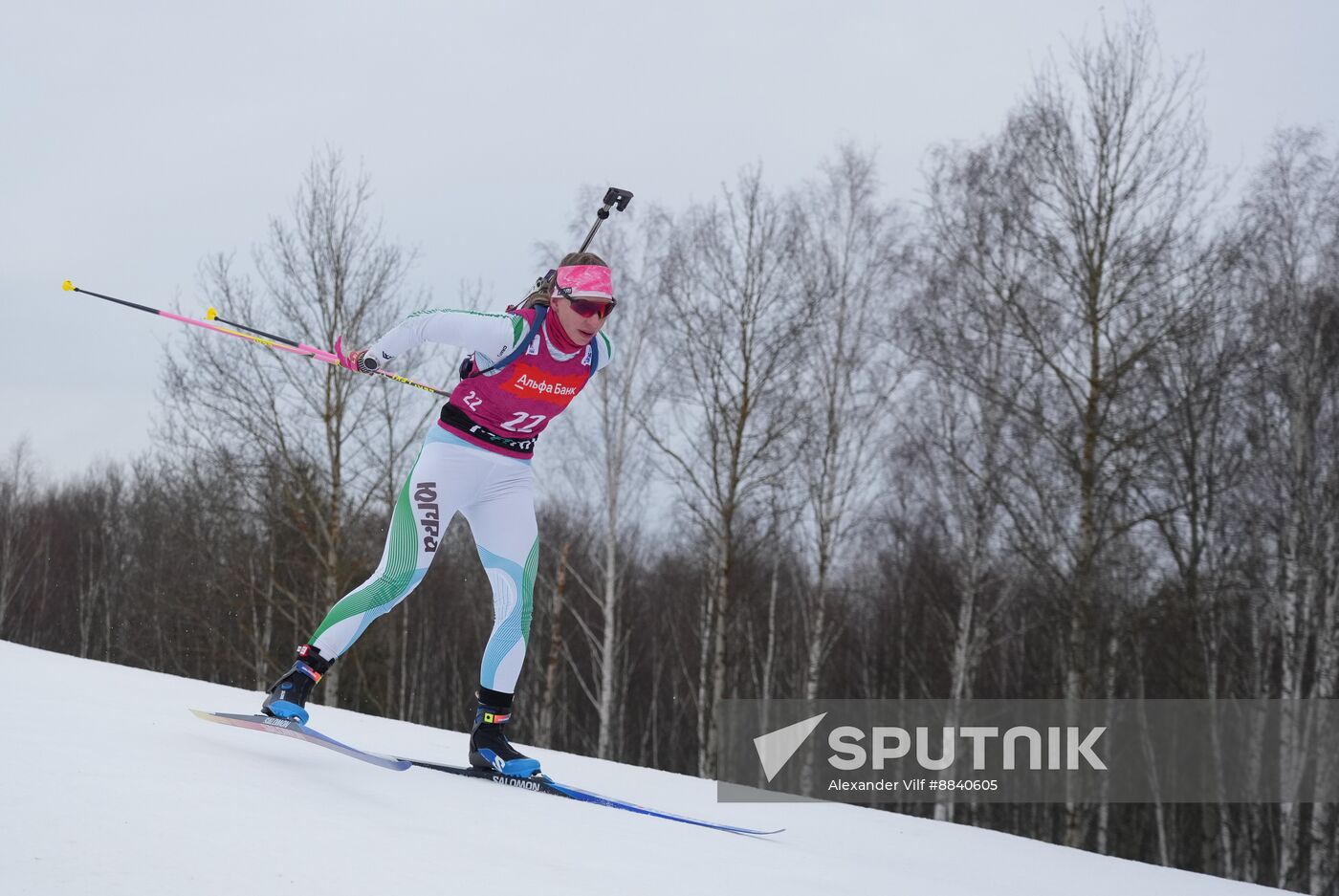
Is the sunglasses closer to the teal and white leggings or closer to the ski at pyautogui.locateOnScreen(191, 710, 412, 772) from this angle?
the teal and white leggings

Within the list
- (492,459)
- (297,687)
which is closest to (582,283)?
(492,459)

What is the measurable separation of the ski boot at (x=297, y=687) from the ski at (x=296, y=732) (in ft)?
0.19

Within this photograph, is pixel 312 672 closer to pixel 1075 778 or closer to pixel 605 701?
pixel 1075 778

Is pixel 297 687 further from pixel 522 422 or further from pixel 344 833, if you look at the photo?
pixel 344 833

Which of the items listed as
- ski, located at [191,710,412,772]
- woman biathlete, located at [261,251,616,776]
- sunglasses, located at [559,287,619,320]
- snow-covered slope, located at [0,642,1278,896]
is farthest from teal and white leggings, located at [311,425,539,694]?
sunglasses, located at [559,287,619,320]

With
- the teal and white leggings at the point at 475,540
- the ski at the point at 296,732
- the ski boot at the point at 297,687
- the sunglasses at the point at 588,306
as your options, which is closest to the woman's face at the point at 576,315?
the sunglasses at the point at 588,306

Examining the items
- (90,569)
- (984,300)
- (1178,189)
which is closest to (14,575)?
(90,569)

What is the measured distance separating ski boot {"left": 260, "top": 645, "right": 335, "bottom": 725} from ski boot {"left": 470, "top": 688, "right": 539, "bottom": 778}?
697mm

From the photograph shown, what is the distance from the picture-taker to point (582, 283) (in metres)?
3.99

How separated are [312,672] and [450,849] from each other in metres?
1.64

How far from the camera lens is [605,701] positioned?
1730 cm

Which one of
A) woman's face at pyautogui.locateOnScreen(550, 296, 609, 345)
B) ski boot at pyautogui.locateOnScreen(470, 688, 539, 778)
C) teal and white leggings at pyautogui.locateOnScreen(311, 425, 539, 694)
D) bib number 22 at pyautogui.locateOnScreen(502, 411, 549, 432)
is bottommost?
ski boot at pyautogui.locateOnScreen(470, 688, 539, 778)

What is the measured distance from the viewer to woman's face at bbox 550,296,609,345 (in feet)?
13.1

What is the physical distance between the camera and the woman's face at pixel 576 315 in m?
3.99
